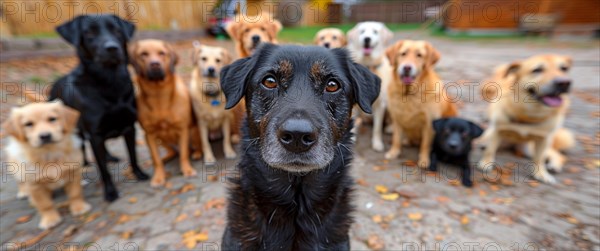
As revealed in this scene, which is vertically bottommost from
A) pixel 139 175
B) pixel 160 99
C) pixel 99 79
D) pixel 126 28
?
pixel 139 175

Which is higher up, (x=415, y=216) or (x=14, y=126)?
(x=14, y=126)

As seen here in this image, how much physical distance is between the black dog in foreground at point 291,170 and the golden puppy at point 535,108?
287 cm

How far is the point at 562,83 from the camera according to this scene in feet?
11.4

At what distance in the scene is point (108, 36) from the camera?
3400 mm

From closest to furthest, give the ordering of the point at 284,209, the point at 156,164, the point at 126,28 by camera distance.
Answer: the point at 284,209
the point at 126,28
the point at 156,164

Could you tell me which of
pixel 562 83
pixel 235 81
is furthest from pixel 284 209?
pixel 562 83

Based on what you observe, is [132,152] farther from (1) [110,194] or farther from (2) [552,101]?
(2) [552,101]

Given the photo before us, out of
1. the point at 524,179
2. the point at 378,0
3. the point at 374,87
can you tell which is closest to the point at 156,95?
the point at 374,87

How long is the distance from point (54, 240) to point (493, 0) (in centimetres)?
2289

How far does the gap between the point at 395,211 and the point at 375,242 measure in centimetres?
59

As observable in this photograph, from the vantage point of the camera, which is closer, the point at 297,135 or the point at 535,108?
the point at 297,135

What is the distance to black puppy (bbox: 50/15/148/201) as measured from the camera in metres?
3.38

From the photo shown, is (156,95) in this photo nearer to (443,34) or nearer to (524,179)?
(524,179)

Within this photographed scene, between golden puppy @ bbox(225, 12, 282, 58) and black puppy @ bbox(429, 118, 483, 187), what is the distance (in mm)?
2825
